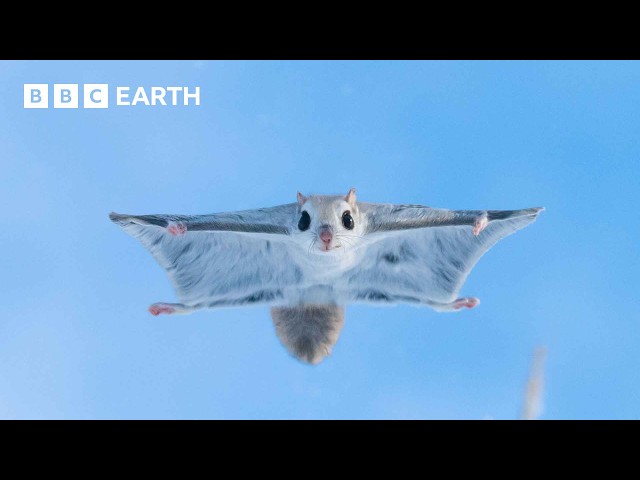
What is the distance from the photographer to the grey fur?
7.01 m

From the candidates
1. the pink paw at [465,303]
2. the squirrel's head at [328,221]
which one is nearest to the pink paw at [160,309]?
the squirrel's head at [328,221]

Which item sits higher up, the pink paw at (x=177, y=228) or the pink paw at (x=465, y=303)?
the pink paw at (x=177, y=228)

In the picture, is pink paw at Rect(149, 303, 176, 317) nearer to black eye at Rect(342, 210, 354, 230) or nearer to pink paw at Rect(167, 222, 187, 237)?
pink paw at Rect(167, 222, 187, 237)

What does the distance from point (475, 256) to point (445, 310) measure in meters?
0.75

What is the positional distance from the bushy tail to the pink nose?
3.62ft

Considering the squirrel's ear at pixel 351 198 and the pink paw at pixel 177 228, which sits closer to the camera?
the pink paw at pixel 177 228

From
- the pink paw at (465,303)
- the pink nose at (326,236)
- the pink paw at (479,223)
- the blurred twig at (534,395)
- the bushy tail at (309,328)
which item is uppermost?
the pink paw at (479,223)

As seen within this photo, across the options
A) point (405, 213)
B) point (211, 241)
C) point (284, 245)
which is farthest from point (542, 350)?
point (211, 241)

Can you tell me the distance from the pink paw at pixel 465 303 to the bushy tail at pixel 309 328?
133 cm

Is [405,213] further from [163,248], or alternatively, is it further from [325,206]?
[163,248]

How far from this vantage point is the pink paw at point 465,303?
297 inches

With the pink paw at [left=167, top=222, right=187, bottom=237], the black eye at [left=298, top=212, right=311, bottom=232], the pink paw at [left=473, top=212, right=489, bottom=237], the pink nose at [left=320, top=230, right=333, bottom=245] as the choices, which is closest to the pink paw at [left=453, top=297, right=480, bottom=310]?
the pink paw at [left=473, top=212, right=489, bottom=237]

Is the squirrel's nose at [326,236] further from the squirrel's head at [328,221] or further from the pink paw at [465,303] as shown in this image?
the pink paw at [465,303]

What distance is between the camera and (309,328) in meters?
7.35
